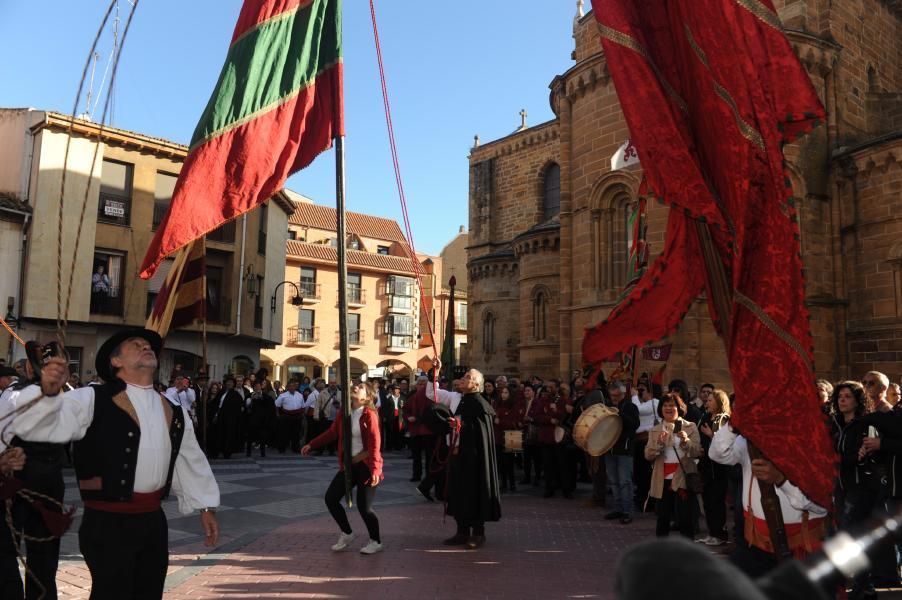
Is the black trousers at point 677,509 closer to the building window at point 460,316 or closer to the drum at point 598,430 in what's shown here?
the drum at point 598,430

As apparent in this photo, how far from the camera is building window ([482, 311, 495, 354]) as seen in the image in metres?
37.8

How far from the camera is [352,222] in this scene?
6062 cm

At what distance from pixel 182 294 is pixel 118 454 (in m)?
2.51

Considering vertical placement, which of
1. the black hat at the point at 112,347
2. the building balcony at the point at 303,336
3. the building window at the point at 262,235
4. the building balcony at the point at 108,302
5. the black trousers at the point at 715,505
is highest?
the building window at the point at 262,235

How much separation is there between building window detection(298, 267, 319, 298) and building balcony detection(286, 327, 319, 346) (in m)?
2.45

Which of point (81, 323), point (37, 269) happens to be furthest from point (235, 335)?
point (37, 269)

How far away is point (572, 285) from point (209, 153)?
1976 centimetres

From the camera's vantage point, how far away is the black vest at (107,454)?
378cm

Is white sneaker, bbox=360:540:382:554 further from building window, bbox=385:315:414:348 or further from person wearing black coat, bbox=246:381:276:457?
building window, bbox=385:315:414:348

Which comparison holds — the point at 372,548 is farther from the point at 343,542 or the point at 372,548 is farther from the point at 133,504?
the point at 133,504

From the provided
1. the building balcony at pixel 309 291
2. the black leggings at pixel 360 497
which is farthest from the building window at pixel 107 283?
the building balcony at pixel 309 291

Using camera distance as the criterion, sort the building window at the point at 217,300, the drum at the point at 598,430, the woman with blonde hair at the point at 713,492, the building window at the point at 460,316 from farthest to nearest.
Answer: the building window at the point at 460,316 < the building window at the point at 217,300 < the drum at the point at 598,430 < the woman with blonde hair at the point at 713,492

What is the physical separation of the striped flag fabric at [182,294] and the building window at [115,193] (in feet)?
72.3

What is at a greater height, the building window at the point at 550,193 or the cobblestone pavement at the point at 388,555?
the building window at the point at 550,193
